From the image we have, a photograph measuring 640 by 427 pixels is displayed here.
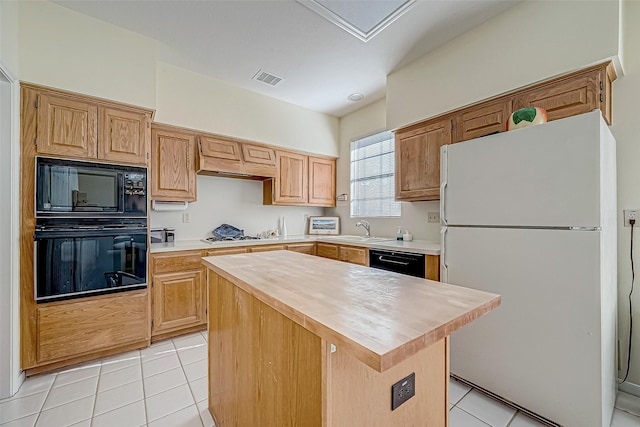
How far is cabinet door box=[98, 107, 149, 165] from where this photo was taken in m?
2.33

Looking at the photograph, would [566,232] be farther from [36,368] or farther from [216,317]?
[36,368]

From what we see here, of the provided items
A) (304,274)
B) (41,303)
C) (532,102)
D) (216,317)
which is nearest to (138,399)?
(216,317)

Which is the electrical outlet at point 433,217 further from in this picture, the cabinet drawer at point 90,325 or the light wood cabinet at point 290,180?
the cabinet drawer at point 90,325

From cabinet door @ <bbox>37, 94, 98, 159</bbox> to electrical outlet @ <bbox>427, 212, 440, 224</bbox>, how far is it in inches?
131

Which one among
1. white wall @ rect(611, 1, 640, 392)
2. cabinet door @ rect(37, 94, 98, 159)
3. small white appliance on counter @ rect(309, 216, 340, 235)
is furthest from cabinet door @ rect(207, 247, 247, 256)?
white wall @ rect(611, 1, 640, 392)

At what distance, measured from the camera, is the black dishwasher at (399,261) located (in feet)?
8.13

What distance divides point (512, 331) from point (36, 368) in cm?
342

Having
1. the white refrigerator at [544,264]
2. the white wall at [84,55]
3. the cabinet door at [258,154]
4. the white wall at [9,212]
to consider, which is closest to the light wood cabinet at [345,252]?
the white refrigerator at [544,264]

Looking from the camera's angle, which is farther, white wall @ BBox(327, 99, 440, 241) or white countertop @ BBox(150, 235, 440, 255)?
white wall @ BBox(327, 99, 440, 241)

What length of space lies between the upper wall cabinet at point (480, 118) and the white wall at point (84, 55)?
2636 millimetres

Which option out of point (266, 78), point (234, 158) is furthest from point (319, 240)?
point (266, 78)

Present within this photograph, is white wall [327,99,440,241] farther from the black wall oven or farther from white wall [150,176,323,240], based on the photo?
the black wall oven

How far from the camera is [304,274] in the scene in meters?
1.29

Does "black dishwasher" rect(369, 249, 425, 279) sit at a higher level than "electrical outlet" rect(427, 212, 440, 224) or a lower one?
lower
